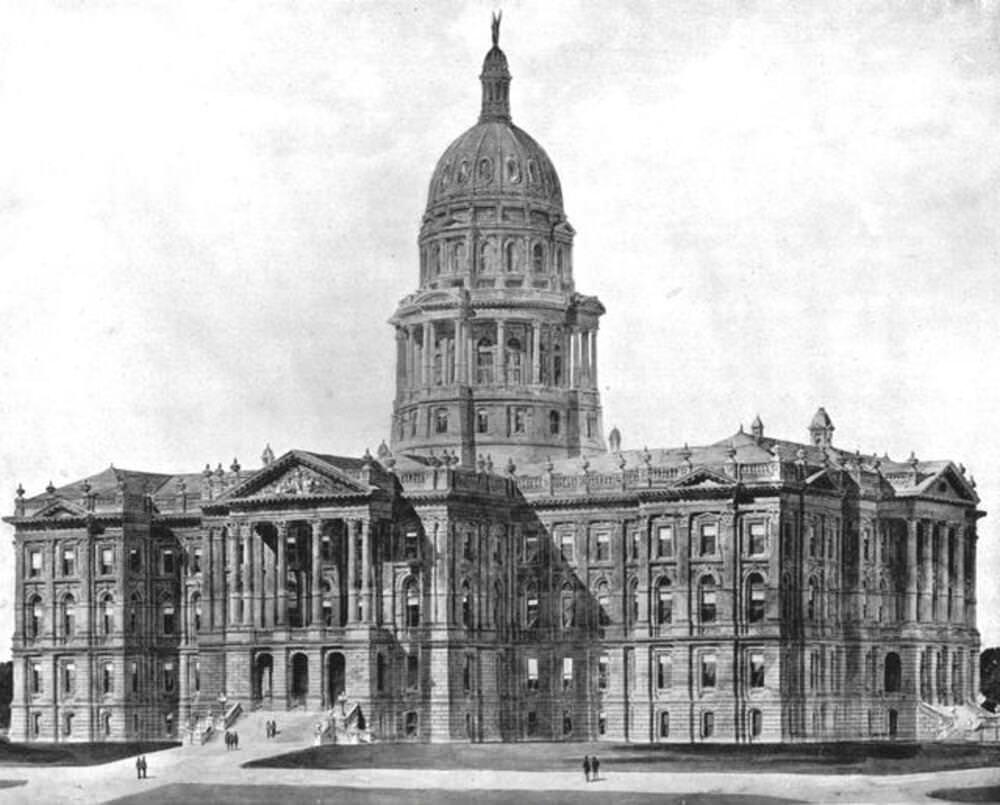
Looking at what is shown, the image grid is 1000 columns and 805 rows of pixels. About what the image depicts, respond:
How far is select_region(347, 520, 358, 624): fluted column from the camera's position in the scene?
15712 centimetres

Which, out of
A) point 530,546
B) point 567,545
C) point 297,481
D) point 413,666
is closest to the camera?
point 413,666

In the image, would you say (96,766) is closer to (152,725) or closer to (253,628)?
(253,628)

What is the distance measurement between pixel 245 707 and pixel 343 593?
7896mm

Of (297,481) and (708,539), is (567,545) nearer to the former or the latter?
(708,539)

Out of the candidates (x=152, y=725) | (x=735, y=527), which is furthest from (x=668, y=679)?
(x=152, y=725)

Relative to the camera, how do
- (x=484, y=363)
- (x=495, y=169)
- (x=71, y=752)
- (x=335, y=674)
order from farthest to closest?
(x=484, y=363)
(x=495, y=169)
(x=335, y=674)
(x=71, y=752)

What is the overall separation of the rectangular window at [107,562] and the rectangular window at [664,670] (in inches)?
1279

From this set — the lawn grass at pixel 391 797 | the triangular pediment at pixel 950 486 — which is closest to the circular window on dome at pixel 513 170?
the triangular pediment at pixel 950 486

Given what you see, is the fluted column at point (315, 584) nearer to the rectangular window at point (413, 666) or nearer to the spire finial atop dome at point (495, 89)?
the rectangular window at point (413, 666)

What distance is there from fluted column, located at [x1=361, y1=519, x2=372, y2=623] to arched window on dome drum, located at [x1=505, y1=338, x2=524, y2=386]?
23.3m

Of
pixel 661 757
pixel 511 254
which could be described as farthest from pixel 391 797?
pixel 511 254

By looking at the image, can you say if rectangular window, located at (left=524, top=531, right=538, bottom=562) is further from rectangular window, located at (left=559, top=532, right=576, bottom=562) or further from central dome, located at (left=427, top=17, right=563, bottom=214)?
central dome, located at (left=427, top=17, right=563, bottom=214)

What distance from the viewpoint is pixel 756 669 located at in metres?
156

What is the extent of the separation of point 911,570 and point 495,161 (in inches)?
1384
